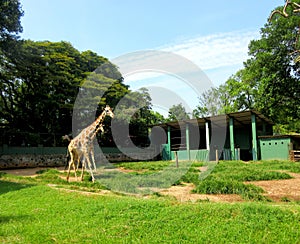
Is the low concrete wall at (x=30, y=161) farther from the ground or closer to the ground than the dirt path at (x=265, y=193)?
farther from the ground

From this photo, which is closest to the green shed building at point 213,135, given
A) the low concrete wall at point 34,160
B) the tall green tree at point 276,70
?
the tall green tree at point 276,70

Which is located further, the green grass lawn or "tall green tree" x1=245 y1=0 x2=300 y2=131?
"tall green tree" x1=245 y1=0 x2=300 y2=131

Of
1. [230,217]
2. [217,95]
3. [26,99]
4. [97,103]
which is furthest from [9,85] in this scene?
[217,95]

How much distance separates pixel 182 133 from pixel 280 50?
11.0 meters

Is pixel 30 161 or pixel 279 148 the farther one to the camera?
pixel 30 161

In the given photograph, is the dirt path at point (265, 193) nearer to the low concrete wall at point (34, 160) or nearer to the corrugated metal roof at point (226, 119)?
the corrugated metal roof at point (226, 119)

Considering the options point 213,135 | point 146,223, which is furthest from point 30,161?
point 146,223

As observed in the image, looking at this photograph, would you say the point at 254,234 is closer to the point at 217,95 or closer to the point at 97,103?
the point at 97,103

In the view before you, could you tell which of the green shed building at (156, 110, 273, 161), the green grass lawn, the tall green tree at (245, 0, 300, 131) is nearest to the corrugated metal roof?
the green shed building at (156, 110, 273, 161)

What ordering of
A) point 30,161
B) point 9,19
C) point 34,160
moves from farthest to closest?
point 34,160 < point 30,161 < point 9,19

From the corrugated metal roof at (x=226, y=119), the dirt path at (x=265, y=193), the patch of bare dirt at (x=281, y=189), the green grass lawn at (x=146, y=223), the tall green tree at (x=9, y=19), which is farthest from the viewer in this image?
the corrugated metal roof at (x=226, y=119)

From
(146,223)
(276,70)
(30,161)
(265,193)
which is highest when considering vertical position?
(276,70)

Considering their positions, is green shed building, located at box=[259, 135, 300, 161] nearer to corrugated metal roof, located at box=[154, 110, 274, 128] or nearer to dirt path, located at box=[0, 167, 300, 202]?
corrugated metal roof, located at box=[154, 110, 274, 128]

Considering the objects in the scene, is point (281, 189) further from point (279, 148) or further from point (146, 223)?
point (279, 148)
